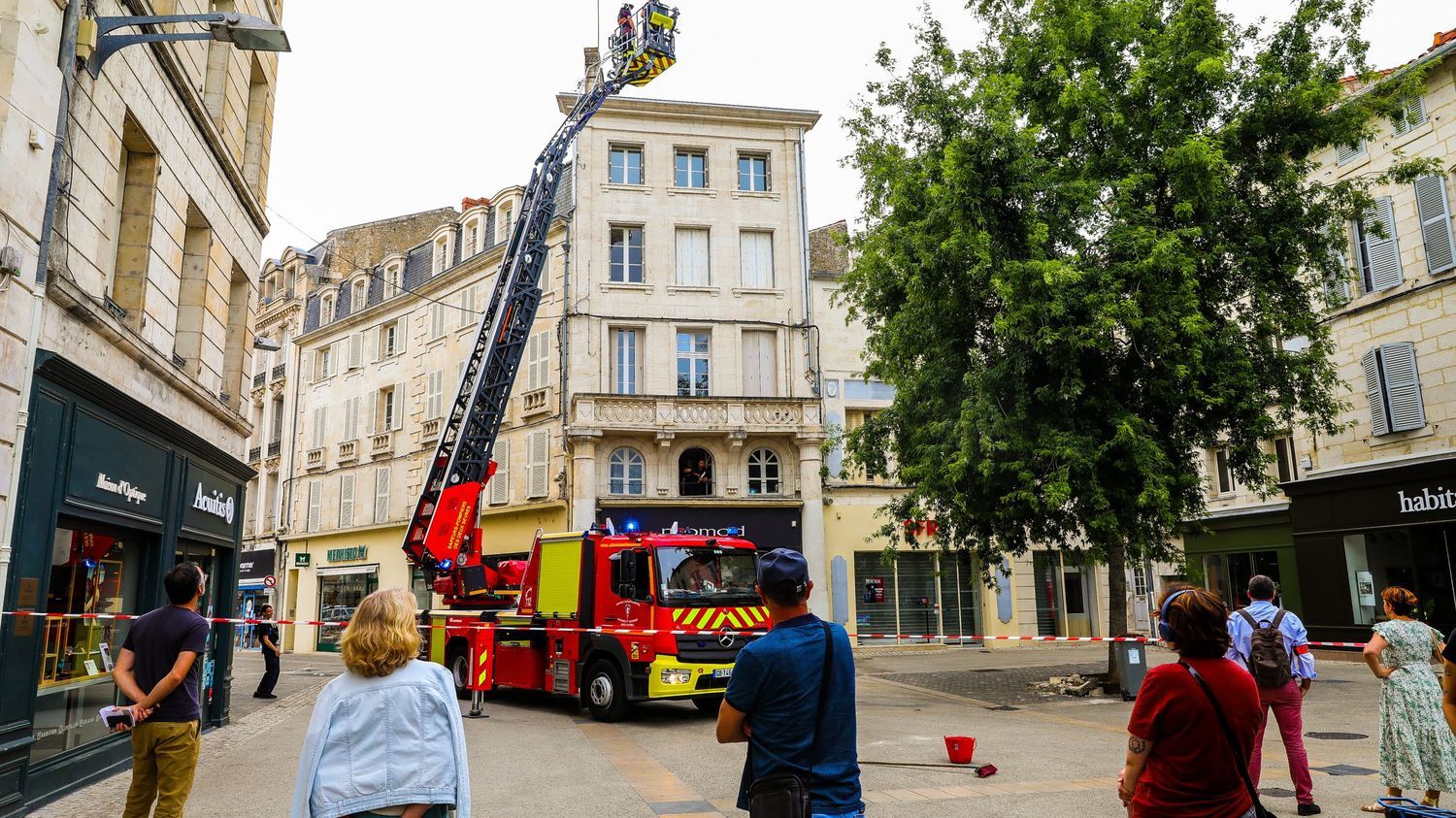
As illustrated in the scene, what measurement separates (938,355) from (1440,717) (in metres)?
10.3

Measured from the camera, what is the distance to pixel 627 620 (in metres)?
12.8

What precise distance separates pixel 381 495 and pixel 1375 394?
27069mm

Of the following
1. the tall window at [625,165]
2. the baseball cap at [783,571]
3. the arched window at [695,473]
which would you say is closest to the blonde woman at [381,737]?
the baseball cap at [783,571]

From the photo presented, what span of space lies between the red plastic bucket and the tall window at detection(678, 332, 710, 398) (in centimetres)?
1715

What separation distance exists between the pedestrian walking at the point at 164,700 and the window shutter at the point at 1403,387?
68.0 feet

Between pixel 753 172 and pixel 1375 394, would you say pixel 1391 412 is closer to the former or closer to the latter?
pixel 1375 394

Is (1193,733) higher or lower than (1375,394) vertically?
lower

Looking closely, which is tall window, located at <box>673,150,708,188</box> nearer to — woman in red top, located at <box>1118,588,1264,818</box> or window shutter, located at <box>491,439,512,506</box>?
window shutter, located at <box>491,439,512,506</box>

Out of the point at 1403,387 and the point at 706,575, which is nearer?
the point at 706,575

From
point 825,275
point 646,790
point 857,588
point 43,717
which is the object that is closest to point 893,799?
point 646,790

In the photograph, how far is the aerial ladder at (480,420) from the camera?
1677 centimetres

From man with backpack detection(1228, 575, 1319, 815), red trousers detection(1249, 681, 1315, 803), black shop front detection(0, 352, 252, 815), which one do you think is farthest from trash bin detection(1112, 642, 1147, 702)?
black shop front detection(0, 352, 252, 815)

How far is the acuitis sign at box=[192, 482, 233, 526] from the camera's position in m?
11.7

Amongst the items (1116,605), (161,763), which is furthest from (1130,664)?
(161,763)
